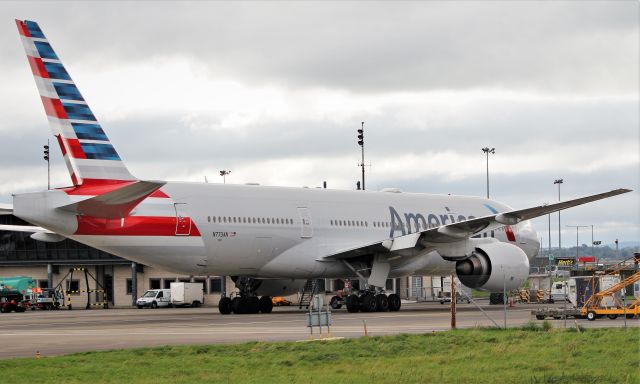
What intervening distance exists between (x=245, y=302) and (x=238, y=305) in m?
0.30

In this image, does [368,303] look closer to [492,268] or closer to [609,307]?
[492,268]

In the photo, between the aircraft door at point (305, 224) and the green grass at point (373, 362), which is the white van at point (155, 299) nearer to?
the aircraft door at point (305, 224)

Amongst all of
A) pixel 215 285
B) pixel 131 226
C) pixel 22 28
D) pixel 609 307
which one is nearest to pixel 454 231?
pixel 609 307

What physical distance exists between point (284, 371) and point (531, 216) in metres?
22.8

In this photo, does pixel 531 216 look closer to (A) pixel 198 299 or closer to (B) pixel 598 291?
(B) pixel 598 291

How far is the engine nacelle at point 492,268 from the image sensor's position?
40.1m

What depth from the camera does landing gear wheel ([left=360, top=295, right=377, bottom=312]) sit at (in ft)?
129

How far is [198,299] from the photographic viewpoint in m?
63.3

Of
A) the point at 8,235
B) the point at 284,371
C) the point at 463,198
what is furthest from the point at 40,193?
the point at 8,235

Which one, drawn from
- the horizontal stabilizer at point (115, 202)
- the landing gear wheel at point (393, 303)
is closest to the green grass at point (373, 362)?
the horizontal stabilizer at point (115, 202)

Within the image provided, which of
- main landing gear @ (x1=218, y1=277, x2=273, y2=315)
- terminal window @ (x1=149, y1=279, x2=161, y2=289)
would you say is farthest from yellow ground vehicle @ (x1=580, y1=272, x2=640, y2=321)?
terminal window @ (x1=149, y1=279, x2=161, y2=289)

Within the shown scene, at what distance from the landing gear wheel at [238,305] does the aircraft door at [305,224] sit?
378 cm

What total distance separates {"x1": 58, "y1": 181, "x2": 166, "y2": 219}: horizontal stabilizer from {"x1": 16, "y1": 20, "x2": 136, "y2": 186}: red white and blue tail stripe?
46.2 inches

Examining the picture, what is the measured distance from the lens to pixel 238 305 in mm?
40312
